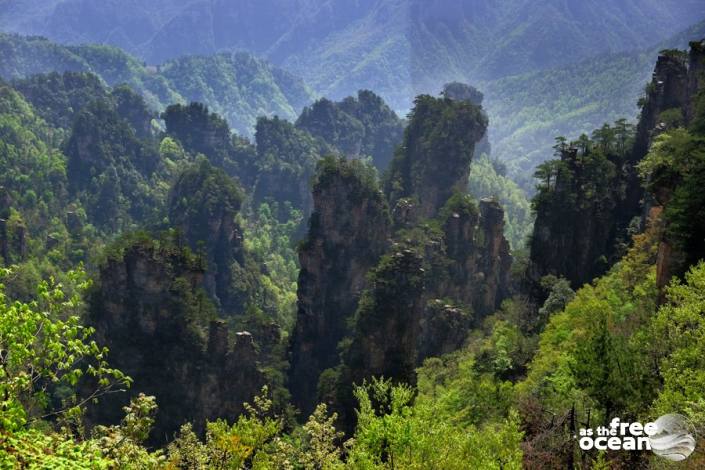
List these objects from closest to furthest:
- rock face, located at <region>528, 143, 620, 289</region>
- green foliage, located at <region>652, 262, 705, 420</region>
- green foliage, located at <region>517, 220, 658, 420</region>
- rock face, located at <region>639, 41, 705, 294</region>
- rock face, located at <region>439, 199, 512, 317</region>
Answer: green foliage, located at <region>652, 262, 705, 420</region>, green foliage, located at <region>517, 220, 658, 420</region>, rock face, located at <region>639, 41, 705, 294</region>, rock face, located at <region>528, 143, 620, 289</region>, rock face, located at <region>439, 199, 512, 317</region>

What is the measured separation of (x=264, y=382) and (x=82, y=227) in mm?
77839

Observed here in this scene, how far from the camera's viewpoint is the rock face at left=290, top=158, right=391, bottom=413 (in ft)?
319

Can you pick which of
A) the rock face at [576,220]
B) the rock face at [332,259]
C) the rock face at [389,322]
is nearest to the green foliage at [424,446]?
the rock face at [389,322]

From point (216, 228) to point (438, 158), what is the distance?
46.2 metres

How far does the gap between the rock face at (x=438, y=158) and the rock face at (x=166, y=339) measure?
51.8 metres

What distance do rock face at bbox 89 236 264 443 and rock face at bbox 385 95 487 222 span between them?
51.8 meters

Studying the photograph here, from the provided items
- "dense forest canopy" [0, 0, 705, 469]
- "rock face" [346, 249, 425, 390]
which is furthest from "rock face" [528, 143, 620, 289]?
Result: "rock face" [346, 249, 425, 390]

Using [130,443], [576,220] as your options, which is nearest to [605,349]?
[130,443]

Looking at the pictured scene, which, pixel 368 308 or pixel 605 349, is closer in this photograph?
pixel 605 349

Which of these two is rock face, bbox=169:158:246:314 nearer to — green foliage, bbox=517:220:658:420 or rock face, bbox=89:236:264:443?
rock face, bbox=89:236:264:443

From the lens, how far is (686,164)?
171 ft

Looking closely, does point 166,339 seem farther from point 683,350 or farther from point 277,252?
point 277,252

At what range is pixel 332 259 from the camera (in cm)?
10375

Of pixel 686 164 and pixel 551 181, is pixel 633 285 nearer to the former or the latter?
pixel 686 164
